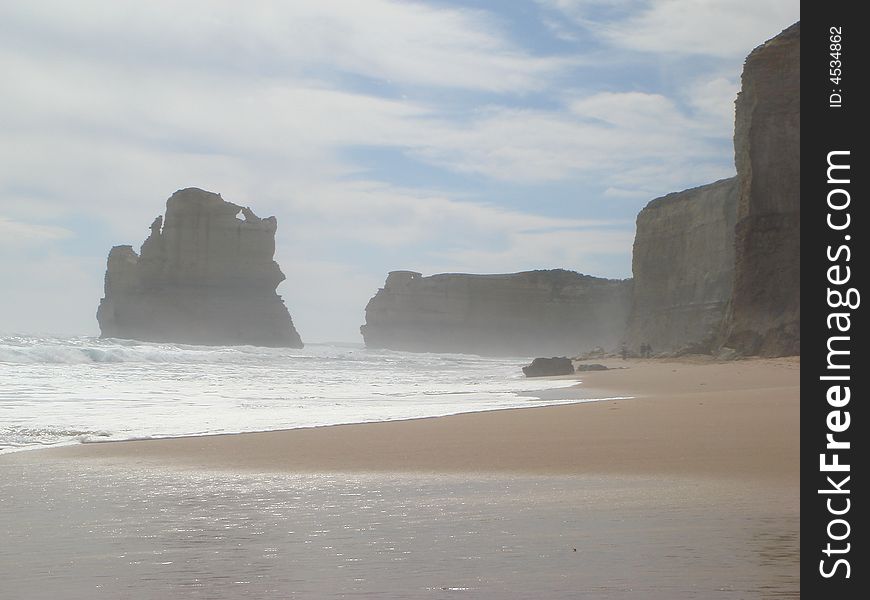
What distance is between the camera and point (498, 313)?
279 ft

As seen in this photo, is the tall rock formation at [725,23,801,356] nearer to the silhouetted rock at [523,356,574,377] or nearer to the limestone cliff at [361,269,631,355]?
the silhouetted rock at [523,356,574,377]

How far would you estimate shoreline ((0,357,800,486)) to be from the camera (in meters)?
4.16

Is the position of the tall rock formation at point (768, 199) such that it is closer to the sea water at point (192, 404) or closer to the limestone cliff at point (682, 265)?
the sea water at point (192, 404)

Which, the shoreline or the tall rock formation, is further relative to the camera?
the tall rock formation

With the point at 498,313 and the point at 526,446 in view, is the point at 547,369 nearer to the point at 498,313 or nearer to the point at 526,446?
the point at 526,446

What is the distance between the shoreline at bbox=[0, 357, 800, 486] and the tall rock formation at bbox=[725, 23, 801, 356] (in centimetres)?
1411

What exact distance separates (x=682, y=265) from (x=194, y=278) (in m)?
46.3

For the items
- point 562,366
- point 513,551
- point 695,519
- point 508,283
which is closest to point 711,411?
point 695,519

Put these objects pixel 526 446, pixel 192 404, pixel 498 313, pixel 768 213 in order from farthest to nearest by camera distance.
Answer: pixel 498 313, pixel 768 213, pixel 192 404, pixel 526 446

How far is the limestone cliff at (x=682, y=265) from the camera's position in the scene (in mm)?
38500

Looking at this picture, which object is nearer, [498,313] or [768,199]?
[768,199]

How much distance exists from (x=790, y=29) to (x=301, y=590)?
22592 millimetres
